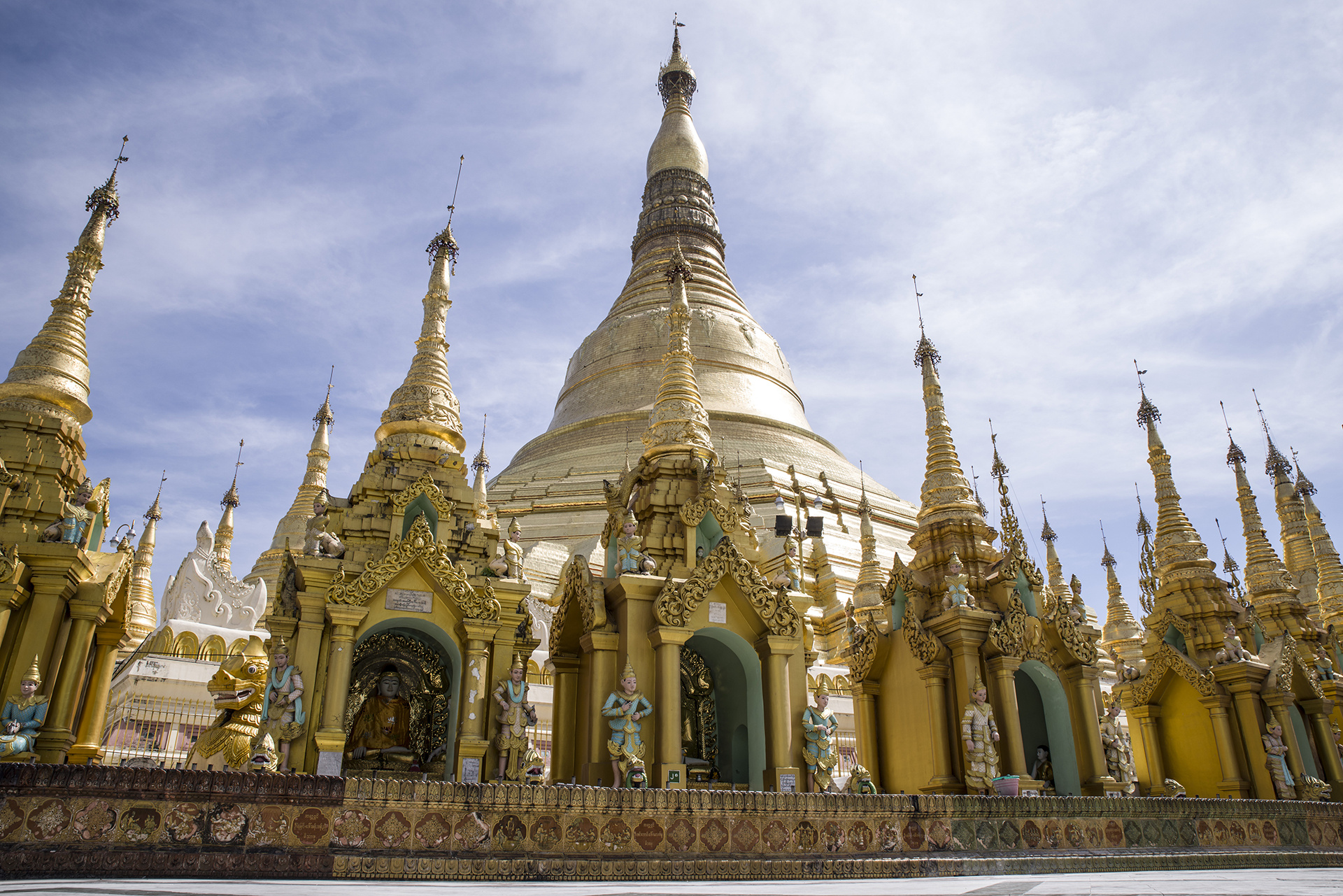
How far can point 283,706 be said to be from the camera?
1058 centimetres

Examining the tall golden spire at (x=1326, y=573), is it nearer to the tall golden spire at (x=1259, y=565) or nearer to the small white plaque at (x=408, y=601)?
the tall golden spire at (x=1259, y=565)

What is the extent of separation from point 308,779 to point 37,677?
A: 195 inches

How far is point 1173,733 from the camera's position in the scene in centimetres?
1855

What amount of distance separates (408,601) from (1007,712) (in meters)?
8.93

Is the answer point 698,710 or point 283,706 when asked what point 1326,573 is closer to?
point 698,710

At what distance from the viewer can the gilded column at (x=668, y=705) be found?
435 inches


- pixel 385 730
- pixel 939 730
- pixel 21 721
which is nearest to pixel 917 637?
pixel 939 730

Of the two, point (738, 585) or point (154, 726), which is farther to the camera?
point (154, 726)

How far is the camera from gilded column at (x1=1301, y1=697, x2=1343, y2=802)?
18.5m

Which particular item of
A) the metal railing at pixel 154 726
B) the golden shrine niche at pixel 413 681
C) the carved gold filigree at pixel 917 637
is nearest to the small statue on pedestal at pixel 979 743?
the carved gold filigree at pixel 917 637

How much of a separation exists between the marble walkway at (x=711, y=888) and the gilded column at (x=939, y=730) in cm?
561

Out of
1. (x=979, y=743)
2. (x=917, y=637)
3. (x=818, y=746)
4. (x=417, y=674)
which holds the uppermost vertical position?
(x=917, y=637)

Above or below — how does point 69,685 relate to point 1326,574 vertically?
below

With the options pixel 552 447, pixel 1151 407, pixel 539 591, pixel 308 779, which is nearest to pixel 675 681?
pixel 308 779
